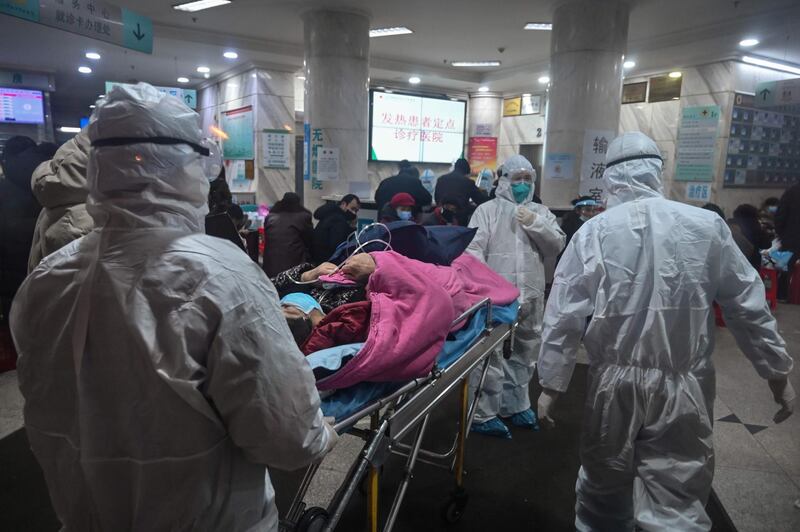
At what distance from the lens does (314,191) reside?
562cm

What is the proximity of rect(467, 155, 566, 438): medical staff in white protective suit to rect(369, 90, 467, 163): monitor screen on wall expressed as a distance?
6155mm

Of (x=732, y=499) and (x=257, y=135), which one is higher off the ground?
(x=257, y=135)

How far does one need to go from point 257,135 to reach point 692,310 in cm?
730

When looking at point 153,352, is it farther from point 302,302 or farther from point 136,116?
point 302,302

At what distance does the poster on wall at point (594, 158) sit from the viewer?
491 cm

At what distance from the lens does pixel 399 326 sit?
1.64 metres

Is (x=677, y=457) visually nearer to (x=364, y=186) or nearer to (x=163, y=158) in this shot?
(x=163, y=158)

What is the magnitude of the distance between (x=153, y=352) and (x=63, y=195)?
2048mm

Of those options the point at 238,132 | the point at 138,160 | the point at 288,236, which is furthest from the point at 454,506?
the point at 238,132

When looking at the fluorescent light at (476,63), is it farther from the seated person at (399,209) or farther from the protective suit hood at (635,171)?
the protective suit hood at (635,171)

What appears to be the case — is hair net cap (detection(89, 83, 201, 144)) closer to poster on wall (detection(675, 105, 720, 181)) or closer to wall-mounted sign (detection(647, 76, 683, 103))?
poster on wall (detection(675, 105, 720, 181))

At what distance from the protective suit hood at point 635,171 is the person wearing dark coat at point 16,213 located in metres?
3.62

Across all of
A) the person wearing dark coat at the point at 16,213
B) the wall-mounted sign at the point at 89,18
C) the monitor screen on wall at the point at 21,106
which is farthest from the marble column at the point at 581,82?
the monitor screen on wall at the point at 21,106

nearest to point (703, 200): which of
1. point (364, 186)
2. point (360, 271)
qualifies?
point (364, 186)
